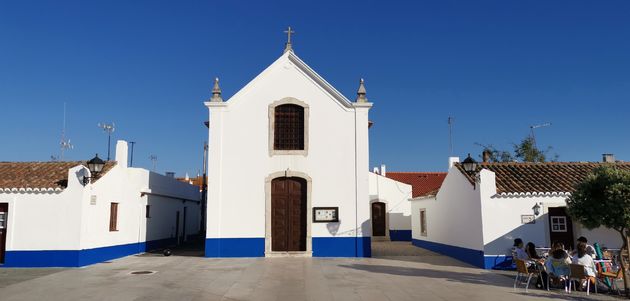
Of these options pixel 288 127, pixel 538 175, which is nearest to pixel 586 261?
pixel 538 175

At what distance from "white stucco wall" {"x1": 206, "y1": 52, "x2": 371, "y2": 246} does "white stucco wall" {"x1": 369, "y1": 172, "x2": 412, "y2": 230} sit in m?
10.1

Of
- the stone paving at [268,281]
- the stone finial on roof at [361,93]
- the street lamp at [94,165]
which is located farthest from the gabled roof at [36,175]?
the stone finial on roof at [361,93]

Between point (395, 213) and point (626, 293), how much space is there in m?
17.6

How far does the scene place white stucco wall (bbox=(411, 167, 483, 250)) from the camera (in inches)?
560

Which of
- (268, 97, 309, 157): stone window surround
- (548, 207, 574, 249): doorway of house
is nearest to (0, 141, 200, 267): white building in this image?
(268, 97, 309, 157): stone window surround

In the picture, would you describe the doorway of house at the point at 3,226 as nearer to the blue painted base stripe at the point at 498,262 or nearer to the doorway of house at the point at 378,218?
the blue painted base stripe at the point at 498,262

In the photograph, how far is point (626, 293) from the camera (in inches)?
376

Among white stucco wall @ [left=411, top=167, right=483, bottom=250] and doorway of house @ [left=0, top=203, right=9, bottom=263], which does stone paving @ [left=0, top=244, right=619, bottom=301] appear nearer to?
white stucco wall @ [left=411, top=167, right=483, bottom=250]

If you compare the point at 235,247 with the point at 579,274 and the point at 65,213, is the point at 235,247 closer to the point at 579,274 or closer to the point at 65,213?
the point at 65,213

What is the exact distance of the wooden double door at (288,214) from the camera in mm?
16500

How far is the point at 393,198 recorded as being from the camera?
2703 centimetres

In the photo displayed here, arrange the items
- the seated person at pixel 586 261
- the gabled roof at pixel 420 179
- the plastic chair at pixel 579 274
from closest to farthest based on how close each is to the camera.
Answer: the plastic chair at pixel 579 274
the seated person at pixel 586 261
the gabled roof at pixel 420 179

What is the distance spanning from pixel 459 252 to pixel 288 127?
24.4 ft

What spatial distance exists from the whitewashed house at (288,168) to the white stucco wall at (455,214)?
303 cm
